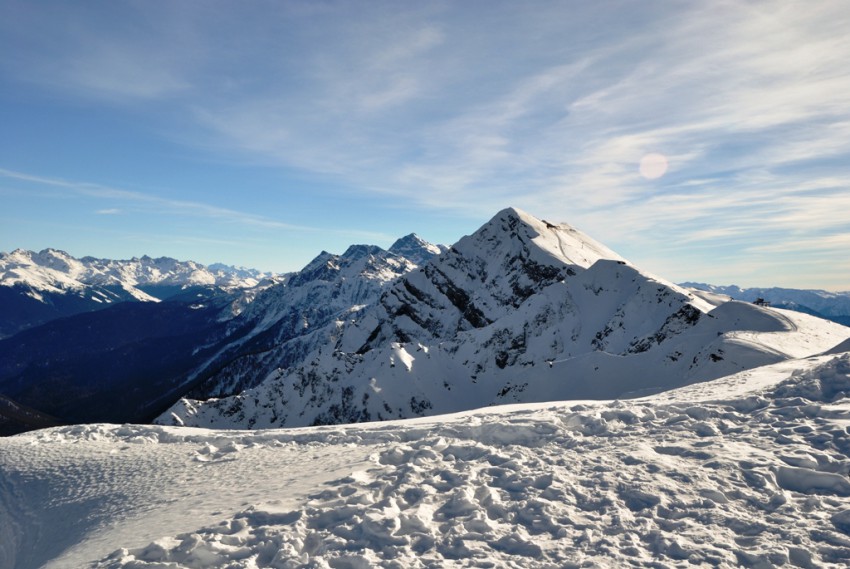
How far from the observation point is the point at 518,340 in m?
92.1

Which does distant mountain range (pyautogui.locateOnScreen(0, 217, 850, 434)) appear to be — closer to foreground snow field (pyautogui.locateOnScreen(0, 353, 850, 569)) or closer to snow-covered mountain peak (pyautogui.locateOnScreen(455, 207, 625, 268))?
snow-covered mountain peak (pyautogui.locateOnScreen(455, 207, 625, 268))

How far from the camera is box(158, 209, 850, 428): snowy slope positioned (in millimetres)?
56125

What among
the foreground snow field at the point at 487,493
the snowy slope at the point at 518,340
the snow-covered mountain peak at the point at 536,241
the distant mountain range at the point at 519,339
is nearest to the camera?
the foreground snow field at the point at 487,493

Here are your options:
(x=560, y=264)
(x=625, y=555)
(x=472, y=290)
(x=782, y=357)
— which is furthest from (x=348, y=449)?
(x=472, y=290)

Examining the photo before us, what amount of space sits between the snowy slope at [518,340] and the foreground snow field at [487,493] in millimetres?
26857

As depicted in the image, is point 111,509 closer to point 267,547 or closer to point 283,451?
point 283,451

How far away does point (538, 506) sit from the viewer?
34.7ft

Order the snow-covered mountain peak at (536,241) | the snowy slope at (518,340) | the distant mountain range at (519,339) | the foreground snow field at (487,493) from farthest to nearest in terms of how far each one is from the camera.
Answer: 1. the snow-covered mountain peak at (536,241)
2. the distant mountain range at (519,339)
3. the snowy slope at (518,340)
4. the foreground snow field at (487,493)

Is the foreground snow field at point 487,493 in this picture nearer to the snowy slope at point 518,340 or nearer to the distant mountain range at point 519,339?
the snowy slope at point 518,340

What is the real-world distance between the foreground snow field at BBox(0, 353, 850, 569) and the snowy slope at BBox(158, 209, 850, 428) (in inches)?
1057

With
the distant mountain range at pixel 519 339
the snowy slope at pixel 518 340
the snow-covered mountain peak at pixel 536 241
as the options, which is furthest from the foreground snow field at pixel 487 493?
the snow-covered mountain peak at pixel 536 241

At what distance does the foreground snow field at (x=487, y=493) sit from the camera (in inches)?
361

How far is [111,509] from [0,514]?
564cm

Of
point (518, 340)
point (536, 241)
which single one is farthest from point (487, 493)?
point (536, 241)
